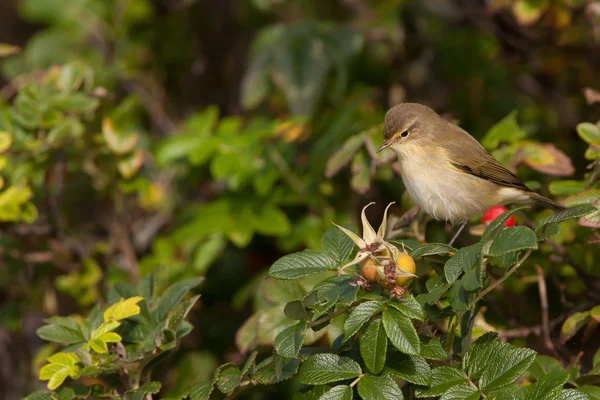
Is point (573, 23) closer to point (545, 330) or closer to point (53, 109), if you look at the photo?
point (545, 330)

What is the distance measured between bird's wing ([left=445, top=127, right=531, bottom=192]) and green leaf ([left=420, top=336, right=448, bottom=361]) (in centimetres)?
123

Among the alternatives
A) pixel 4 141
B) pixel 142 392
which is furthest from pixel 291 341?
pixel 4 141

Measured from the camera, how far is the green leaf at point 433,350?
1842mm

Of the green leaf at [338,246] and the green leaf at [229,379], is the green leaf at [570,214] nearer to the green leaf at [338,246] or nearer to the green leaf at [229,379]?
the green leaf at [338,246]

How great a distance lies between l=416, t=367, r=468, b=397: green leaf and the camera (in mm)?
1821

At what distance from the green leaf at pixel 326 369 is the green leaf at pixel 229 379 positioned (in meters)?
0.19

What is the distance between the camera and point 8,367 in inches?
180

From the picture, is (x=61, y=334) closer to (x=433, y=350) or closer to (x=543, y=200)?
(x=433, y=350)

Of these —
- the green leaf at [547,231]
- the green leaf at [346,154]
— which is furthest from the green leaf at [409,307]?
the green leaf at [346,154]

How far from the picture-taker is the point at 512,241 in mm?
1716

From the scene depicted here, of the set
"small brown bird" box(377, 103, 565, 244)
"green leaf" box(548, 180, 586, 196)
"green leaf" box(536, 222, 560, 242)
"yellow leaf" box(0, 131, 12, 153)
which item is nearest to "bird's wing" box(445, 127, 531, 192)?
"small brown bird" box(377, 103, 565, 244)

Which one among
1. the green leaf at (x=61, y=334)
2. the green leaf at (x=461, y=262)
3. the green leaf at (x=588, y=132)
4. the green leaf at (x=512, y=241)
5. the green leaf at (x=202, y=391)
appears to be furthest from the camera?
the green leaf at (x=588, y=132)

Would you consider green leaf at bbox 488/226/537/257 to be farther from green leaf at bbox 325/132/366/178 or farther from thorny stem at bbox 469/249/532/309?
green leaf at bbox 325/132/366/178

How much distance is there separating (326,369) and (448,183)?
1452 millimetres
